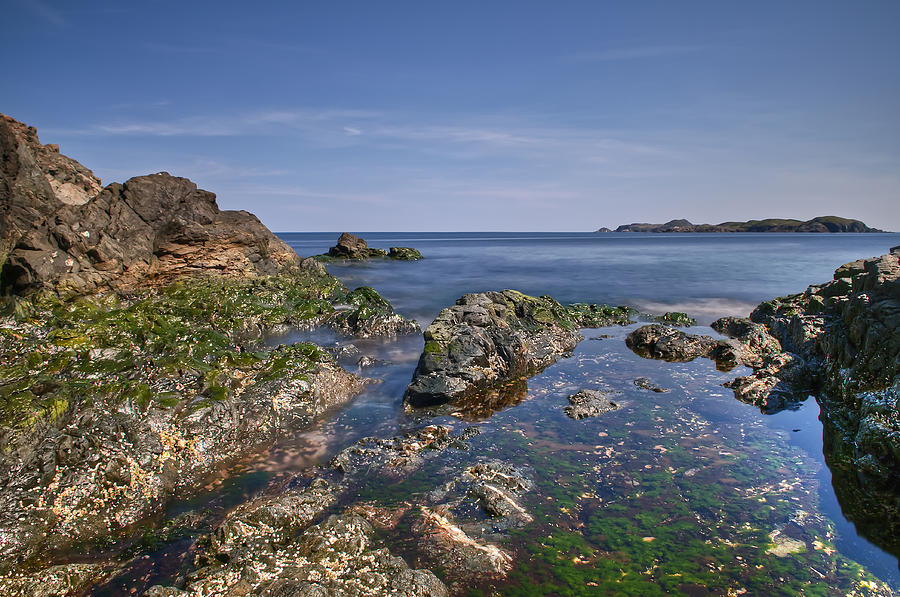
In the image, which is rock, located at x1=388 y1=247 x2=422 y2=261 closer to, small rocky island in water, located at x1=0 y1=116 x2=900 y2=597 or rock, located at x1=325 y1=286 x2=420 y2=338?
rock, located at x1=325 y1=286 x2=420 y2=338

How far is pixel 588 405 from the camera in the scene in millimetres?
9172

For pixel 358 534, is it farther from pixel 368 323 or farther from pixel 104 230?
pixel 104 230

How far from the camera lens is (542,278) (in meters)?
38.7

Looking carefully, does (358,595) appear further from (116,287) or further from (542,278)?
(542,278)

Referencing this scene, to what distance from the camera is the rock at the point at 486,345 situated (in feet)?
32.1

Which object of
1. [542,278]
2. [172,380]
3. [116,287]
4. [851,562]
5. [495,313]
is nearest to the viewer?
[851,562]

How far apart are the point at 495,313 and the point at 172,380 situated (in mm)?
9338

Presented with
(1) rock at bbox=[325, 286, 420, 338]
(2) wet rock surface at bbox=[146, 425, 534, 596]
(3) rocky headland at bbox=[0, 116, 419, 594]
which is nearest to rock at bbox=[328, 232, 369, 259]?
(3) rocky headland at bbox=[0, 116, 419, 594]

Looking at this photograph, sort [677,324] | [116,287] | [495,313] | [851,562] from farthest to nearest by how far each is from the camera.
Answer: [677,324], [116,287], [495,313], [851,562]

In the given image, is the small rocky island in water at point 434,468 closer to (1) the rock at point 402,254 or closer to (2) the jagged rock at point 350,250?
(2) the jagged rock at point 350,250

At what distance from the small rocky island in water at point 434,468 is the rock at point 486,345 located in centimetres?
7

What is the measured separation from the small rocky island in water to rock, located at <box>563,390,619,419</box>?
0.06 m

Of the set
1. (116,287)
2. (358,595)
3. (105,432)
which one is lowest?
(358,595)

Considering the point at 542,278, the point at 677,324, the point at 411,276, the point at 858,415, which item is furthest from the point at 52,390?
the point at 542,278
